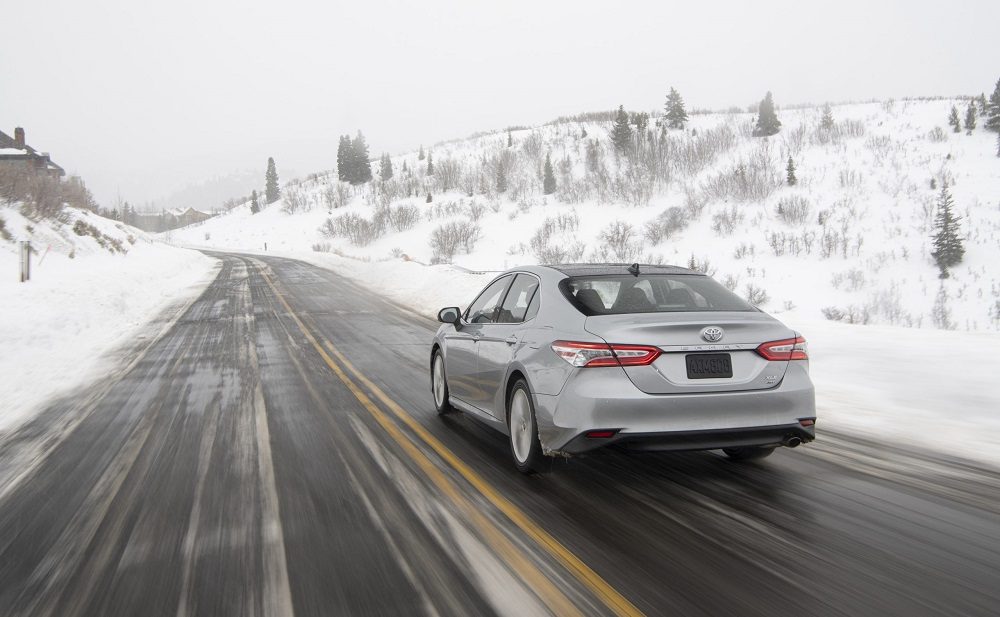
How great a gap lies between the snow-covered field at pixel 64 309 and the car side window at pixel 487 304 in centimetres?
479

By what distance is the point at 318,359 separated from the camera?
1066 cm

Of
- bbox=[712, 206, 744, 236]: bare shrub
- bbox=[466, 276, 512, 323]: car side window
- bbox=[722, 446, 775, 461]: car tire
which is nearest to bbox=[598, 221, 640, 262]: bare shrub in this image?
bbox=[712, 206, 744, 236]: bare shrub

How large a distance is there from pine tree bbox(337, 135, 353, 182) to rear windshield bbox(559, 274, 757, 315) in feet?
347

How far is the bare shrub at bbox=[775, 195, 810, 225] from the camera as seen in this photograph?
38406 millimetres

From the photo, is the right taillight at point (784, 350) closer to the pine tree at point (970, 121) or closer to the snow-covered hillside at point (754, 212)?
the snow-covered hillside at point (754, 212)

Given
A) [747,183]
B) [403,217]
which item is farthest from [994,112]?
[403,217]

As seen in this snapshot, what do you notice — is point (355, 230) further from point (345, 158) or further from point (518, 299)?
point (518, 299)

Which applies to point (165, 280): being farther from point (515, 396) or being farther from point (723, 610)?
point (723, 610)

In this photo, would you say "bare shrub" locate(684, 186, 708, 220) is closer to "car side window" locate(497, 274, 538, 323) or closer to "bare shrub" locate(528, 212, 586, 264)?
"bare shrub" locate(528, 212, 586, 264)

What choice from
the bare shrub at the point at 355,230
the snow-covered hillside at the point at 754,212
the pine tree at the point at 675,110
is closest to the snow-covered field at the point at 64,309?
the snow-covered hillside at the point at 754,212

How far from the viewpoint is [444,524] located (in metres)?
4.03

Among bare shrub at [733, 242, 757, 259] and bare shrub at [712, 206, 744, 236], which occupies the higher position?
bare shrub at [712, 206, 744, 236]

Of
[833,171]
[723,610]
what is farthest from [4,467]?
[833,171]

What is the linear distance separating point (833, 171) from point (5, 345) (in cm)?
4701
